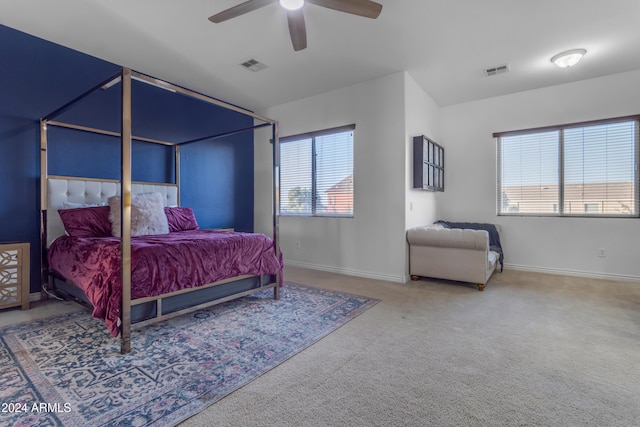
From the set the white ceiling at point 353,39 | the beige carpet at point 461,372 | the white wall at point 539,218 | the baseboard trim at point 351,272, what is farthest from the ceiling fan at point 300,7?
the white wall at point 539,218

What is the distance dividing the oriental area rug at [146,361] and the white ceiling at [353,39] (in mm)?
2747

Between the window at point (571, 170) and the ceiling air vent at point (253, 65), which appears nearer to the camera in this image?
the ceiling air vent at point (253, 65)

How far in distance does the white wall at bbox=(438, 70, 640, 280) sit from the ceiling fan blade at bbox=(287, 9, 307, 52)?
11.4ft

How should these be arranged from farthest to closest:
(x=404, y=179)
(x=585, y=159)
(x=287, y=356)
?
(x=585, y=159)
(x=404, y=179)
(x=287, y=356)

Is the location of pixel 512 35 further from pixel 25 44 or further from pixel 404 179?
pixel 25 44

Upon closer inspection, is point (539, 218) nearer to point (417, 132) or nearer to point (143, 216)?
point (417, 132)

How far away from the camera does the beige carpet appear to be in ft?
4.79

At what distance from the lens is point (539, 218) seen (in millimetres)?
4598

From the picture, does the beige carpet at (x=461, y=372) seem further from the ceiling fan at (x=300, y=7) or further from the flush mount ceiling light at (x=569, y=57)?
the flush mount ceiling light at (x=569, y=57)

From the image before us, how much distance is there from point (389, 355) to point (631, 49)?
4.29 m

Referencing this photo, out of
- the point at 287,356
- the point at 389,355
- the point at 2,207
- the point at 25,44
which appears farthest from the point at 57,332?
the point at 25,44

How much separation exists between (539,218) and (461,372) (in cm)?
378

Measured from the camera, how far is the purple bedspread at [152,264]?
2.16 meters

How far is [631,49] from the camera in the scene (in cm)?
343
